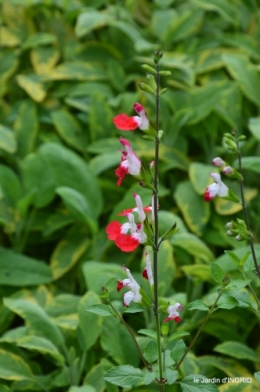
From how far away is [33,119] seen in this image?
1707 millimetres

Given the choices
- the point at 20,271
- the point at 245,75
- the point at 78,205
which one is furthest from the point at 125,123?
the point at 245,75

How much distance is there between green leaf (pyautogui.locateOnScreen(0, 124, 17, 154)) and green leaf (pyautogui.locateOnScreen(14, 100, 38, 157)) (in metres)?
0.06

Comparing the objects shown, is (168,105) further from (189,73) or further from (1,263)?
(1,263)

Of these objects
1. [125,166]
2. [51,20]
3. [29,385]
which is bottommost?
[29,385]

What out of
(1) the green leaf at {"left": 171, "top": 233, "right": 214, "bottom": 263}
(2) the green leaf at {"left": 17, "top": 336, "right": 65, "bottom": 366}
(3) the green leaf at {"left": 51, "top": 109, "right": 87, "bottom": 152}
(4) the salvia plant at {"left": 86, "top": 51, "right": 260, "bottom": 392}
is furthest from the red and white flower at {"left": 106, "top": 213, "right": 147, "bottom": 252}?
(3) the green leaf at {"left": 51, "top": 109, "right": 87, "bottom": 152}

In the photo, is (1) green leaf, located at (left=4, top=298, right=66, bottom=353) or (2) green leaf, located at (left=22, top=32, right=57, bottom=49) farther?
(2) green leaf, located at (left=22, top=32, right=57, bottom=49)

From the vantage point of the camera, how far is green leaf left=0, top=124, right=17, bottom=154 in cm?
158

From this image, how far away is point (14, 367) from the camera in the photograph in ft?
3.67

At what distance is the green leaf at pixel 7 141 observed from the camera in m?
1.58

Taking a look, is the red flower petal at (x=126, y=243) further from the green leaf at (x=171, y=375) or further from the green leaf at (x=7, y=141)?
the green leaf at (x=7, y=141)

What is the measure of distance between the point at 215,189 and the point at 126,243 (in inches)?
6.0

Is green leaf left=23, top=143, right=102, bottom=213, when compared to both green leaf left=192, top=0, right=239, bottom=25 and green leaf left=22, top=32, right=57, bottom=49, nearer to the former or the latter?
green leaf left=22, top=32, right=57, bottom=49

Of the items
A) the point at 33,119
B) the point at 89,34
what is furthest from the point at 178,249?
the point at 89,34

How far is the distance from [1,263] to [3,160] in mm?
424
